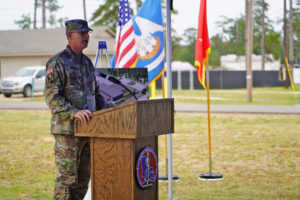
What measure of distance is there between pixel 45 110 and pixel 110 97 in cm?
1751

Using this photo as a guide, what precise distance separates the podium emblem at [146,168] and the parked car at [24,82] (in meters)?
27.0

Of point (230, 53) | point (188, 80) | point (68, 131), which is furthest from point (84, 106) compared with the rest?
point (230, 53)

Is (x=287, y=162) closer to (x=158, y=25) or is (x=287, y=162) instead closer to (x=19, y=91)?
(x=158, y=25)

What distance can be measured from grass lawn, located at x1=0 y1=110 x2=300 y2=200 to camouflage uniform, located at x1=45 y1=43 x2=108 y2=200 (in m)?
2.58

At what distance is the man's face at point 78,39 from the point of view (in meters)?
4.84

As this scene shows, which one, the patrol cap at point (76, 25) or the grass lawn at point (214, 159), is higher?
the patrol cap at point (76, 25)

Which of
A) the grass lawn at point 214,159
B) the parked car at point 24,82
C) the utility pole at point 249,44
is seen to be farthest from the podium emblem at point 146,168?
the parked car at point 24,82

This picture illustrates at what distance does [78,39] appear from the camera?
15.9 feet

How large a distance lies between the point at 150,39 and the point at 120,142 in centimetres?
334

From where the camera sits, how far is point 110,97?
5746 mm

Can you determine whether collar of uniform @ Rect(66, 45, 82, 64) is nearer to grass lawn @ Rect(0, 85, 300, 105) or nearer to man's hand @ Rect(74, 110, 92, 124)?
man's hand @ Rect(74, 110, 92, 124)

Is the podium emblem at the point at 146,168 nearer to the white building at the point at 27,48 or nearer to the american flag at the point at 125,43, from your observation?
the american flag at the point at 125,43

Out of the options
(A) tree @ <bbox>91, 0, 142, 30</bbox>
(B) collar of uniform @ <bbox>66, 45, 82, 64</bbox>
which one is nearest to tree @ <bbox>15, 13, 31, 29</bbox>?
(A) tree @ <bbox>91, 0, 142, 30</bbox>

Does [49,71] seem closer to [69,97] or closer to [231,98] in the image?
[69,97]
